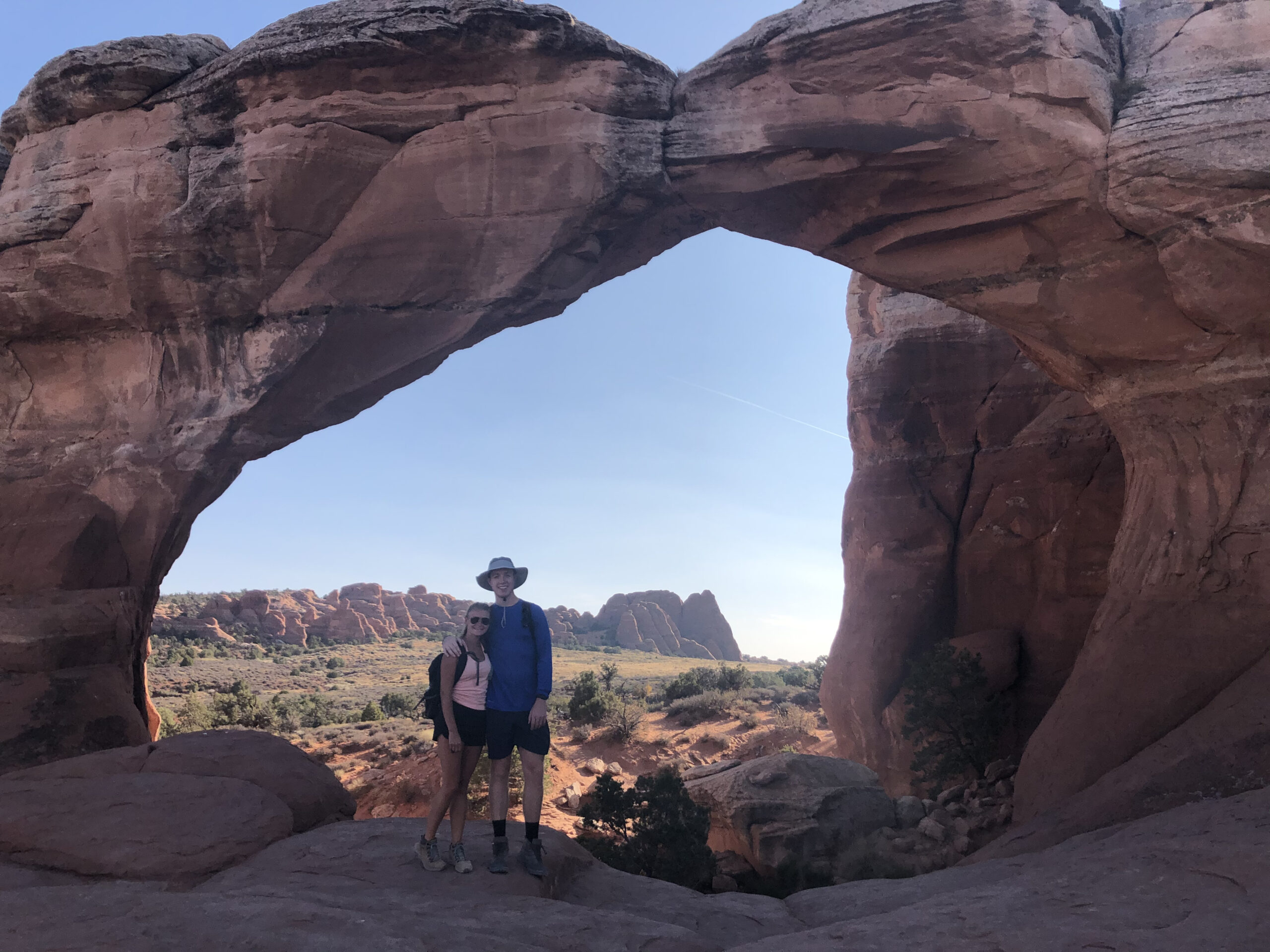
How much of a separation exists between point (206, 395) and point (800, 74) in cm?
780

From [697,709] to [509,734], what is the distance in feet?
54.8

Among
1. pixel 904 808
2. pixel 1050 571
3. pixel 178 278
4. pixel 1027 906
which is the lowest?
pixel 904 808

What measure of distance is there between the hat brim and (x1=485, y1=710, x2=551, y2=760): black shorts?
851mm

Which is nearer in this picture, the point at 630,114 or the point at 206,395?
the point at 630,114

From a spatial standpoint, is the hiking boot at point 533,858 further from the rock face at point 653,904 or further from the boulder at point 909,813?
the boulder at point 909,813

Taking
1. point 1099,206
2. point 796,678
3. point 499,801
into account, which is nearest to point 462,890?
point 499,801

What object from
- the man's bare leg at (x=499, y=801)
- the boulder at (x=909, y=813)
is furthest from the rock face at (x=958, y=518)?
the man's bare leg at (x=499, y=801)

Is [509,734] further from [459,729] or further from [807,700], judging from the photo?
[807,700]

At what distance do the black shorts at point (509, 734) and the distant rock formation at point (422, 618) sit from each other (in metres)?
46.4

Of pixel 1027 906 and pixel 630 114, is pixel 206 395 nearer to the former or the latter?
pixel 630 114

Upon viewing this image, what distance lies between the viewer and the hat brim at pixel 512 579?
566 centimetres

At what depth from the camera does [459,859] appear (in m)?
5.37

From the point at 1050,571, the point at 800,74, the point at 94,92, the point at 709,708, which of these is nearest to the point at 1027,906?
Result: the point at 800,74

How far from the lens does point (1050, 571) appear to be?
12.0 meters
